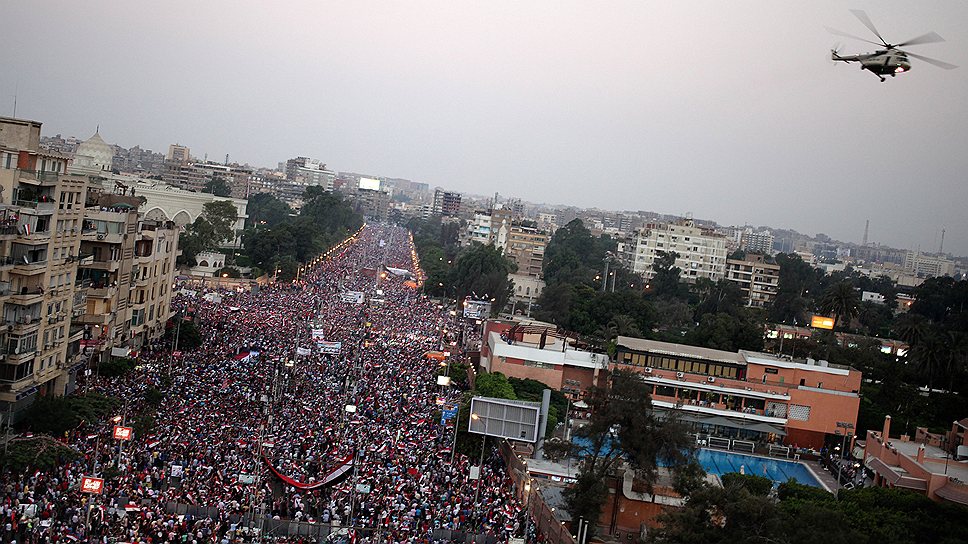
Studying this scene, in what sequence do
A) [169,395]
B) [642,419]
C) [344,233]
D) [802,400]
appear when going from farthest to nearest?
1. [344,233]
2. [802,400]
3. [169,395]
4. [642,419]

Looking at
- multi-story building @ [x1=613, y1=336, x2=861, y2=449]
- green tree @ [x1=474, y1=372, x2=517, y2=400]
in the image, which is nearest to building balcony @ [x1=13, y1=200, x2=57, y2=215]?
green tree @ [x1=474, y1=372, x2=517, y2=400]

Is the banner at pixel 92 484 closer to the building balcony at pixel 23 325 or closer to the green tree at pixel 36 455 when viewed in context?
the green tree at pixel 36 455

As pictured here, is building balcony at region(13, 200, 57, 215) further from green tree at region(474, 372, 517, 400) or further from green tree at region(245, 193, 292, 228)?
green tree at region(245, 193, 292, 228)

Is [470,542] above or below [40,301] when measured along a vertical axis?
below

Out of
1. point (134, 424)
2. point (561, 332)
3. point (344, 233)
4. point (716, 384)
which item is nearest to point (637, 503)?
point (134, 424)

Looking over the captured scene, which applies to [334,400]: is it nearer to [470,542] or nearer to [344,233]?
[470,542]

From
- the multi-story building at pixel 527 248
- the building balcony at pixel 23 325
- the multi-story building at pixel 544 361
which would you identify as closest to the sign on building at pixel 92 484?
the building balcony at pixel 23 325

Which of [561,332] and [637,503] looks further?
[561,332]
